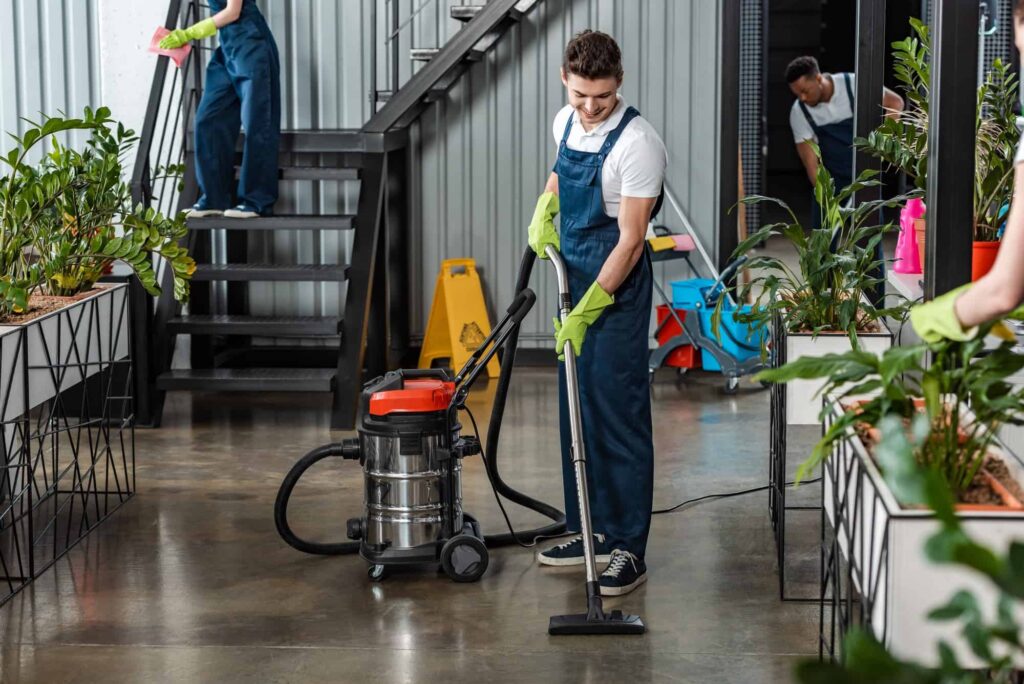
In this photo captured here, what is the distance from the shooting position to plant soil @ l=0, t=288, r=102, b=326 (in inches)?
175

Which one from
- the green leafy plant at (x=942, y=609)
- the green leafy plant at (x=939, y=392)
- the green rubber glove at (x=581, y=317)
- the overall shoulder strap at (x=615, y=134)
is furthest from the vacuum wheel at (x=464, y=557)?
the green leafy plant at (x=942, y=609)

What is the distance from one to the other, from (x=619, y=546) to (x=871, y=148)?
156cm

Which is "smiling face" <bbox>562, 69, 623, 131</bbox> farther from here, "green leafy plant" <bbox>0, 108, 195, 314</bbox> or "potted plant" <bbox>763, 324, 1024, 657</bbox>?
"green leafy plant" <bbox>0, 108, 195, 314</bbox>

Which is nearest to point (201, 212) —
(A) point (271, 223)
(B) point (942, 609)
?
(A) point (271, 223)

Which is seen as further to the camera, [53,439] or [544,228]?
[53,439]

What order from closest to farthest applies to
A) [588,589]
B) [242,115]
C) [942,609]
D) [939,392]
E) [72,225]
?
[942,609] < [939,392] < [588,589] < [72,225] < [242,115]

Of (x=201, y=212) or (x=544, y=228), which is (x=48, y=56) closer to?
(x=201, y=212)

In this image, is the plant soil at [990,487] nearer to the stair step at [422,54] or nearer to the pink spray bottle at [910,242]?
the pink spray bottle at [910,242]

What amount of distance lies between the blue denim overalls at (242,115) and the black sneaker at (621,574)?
3586 mm

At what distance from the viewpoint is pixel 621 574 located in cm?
418

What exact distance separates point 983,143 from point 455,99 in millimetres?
4249

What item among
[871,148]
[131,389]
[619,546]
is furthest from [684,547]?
[131,389]

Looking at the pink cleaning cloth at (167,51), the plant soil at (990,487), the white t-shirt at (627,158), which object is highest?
the pink cleaning cloth at (167,51)

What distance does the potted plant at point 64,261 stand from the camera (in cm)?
445
